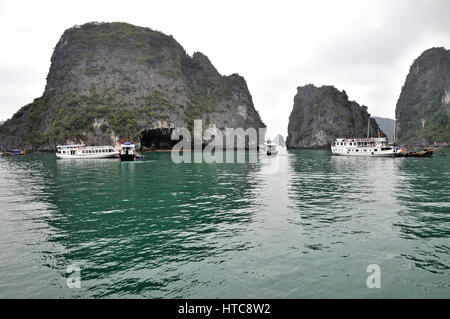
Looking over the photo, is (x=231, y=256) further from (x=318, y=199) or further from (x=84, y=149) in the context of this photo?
(x=84, y=149)

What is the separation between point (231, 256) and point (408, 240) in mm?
8036

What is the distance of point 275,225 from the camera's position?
14797 mm

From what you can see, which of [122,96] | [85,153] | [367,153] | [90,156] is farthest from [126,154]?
[122,96]

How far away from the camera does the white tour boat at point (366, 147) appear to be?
78.2 meters

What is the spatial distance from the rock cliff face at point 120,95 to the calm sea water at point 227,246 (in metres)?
118

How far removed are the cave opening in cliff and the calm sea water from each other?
11919 cm

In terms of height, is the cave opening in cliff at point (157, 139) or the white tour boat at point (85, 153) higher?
the cave opening in cliff at point (157, 139)

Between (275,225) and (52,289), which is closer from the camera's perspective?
(52,289)

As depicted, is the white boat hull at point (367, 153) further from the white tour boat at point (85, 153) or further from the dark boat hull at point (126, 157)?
the white tour boat at point (85, 153)

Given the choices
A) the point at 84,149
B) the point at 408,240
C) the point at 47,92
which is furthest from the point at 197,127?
the point at 408,240

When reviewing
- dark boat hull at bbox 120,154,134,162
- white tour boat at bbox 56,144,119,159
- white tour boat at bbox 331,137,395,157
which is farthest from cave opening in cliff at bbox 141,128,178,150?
white tour boat at bbox 331,137,395,157

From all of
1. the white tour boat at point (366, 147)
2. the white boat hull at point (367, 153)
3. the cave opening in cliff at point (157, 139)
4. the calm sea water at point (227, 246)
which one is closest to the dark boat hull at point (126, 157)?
the calm sea water at point (227, 246)
